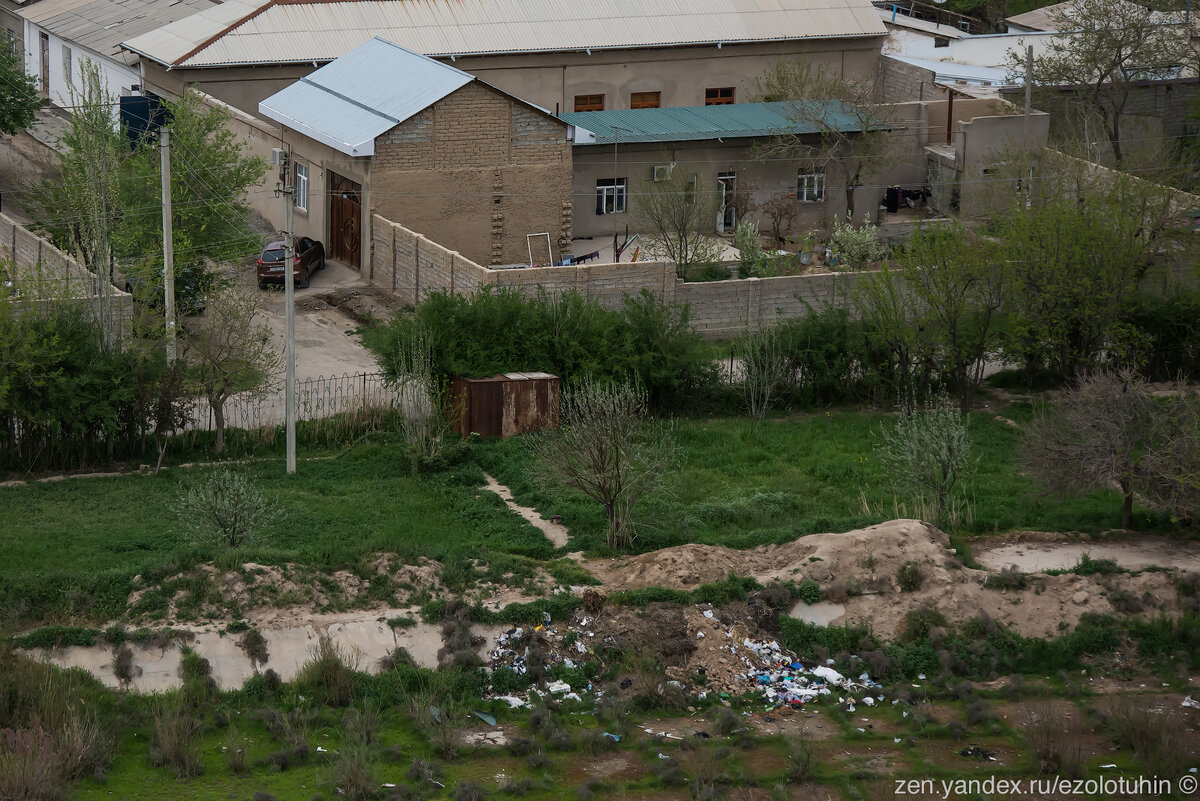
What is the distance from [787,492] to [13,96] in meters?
27.2

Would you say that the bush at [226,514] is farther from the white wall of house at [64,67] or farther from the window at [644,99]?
the window at [644,99]

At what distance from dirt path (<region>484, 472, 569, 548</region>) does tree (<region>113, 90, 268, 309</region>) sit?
9092 mm

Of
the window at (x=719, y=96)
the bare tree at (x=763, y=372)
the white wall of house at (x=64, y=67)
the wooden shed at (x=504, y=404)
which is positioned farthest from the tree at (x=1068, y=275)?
the white wall of house at (x=64, y=67)

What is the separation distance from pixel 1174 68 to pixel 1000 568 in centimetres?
3022

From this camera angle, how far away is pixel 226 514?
67.6 ft

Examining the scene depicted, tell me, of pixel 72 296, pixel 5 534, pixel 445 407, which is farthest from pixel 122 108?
pixel 5 534

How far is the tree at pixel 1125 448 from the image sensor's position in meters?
21.4

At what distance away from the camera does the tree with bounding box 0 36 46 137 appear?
40.8 m

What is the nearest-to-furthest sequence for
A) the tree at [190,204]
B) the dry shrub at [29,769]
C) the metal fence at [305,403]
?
the dry shrub at [29,769] < the metal fence at [305,403] < the tree at [190,204]

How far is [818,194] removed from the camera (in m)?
41.8

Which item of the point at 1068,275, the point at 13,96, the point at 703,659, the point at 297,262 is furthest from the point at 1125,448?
the point at 13,96

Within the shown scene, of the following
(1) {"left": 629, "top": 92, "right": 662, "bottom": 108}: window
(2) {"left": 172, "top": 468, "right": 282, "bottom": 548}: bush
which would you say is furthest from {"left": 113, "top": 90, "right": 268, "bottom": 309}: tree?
(1) {"left": 629, "top": 92, "right": 662, "bottom": 108}: window

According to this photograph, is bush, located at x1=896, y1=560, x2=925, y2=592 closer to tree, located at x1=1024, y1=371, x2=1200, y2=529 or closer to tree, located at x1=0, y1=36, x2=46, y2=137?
tree, located at x1=1024, y1=371, x2=1200, y2=529

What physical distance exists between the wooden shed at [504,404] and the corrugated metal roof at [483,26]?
18.3 m
